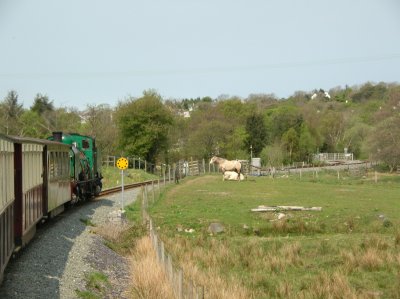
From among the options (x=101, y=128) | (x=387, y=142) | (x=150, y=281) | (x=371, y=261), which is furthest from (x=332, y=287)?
(x=101, y=128)

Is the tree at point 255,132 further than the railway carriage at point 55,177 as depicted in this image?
Yes

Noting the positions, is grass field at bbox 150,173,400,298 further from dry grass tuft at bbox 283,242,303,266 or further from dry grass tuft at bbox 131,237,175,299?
dry grass tuft at bbox 131,237,175,299

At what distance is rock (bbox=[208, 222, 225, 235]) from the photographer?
984 inches

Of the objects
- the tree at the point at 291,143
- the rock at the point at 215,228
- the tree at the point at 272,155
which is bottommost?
the rock at the point at 215,228

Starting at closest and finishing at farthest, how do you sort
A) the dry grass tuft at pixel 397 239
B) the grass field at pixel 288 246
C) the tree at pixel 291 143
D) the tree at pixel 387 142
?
the grass field at pixel 288 246 < the dry grass tuft at pixel 397 239 < the tree at pixel 387 142 < the tree at pixel 291 143

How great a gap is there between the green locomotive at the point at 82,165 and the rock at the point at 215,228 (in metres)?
6.11

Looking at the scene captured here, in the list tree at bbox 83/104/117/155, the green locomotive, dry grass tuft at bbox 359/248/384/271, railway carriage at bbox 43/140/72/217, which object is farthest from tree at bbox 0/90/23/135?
dry grass tuft at bbox 359/248/384/271

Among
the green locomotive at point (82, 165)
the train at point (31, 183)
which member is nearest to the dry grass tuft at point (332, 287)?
the train at point (31, 183)

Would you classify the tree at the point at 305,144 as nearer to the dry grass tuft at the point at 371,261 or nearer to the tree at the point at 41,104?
the tree at the point at 41,104

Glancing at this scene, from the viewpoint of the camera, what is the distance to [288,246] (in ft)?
68.8

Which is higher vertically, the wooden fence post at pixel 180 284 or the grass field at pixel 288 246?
the wooden fence post at pixel 180 284

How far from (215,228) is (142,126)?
148 feet

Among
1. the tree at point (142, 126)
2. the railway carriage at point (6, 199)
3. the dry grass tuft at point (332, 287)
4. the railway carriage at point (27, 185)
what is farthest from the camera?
the tree at point (142, 126)

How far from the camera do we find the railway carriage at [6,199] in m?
10.7
